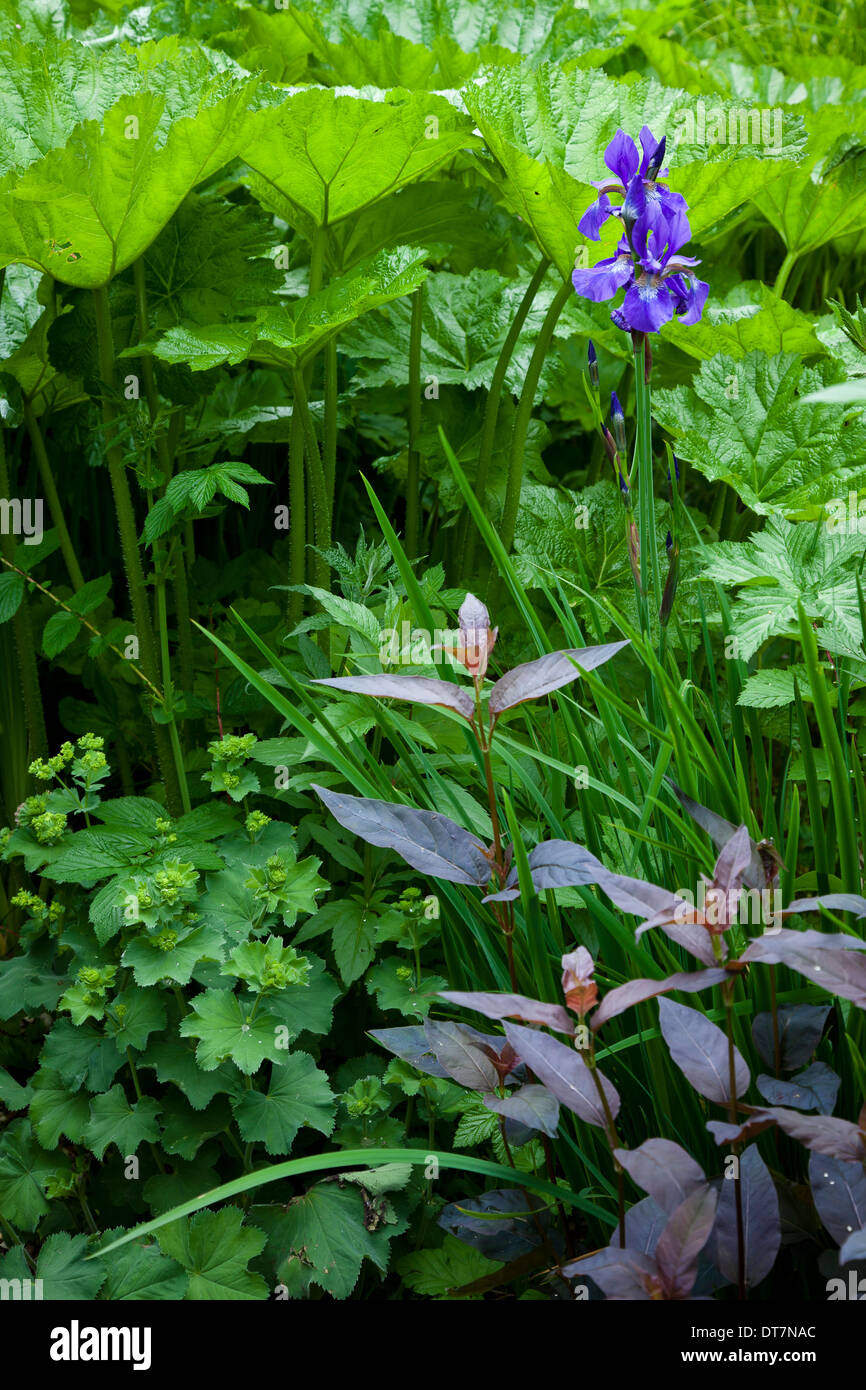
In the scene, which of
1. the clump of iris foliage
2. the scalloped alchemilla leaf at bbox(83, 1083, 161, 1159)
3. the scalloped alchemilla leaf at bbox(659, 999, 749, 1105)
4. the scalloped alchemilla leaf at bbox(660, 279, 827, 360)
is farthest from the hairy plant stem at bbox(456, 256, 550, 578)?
the scalloped alchemilla leaf at bbox(659, 999, 749, 1105)

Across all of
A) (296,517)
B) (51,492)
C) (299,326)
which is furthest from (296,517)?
(51,492)

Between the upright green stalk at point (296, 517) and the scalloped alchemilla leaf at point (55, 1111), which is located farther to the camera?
the upright green stalk at point (296, 517)

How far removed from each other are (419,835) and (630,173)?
770mm

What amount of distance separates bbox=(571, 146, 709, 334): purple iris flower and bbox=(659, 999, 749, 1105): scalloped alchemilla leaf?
2.28ft

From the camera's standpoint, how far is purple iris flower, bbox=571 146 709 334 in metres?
1.15

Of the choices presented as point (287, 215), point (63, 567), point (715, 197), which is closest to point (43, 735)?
point (63, 567)

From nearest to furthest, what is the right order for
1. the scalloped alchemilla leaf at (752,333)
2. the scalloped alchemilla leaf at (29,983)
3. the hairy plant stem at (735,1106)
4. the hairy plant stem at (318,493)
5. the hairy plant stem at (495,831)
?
the hairy plant stem at (735,1106) < the hairy plant stem at (495,831) < the scalloped alchemilla leaf at (29,983) < the hairy plant stem at (318,493) < the scalloped alchemilla leaf at (752,333)

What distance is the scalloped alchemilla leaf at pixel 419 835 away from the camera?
979mm

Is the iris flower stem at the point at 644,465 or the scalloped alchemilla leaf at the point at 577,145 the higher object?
the scalloped alchemilla leaf at the point at 577,145

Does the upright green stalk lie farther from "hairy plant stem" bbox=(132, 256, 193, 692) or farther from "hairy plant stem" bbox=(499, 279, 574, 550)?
"hairy plant stem" bbox=(499, 279, 574, 550)

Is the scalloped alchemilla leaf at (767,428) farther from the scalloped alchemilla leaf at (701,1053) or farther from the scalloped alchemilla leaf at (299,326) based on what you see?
the scalloped alchemilla leaf at (701,1053)

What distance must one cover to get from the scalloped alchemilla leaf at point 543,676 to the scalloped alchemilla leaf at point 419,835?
126 millimetres

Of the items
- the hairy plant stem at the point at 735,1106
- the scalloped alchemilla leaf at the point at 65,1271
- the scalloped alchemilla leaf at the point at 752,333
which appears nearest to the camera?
the hairy plant stem at the point at 735,1106

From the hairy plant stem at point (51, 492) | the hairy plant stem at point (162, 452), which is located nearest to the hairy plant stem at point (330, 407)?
the hairy plant stem at point (162, 452)
